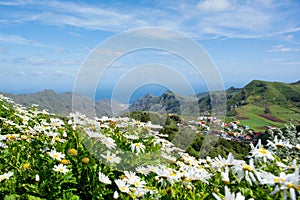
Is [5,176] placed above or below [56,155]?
below

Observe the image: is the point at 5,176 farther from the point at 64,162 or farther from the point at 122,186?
the point at 122,186

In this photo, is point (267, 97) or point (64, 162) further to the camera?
point (267, 97)

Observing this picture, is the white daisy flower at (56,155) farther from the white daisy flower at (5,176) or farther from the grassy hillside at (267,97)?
the grassy hillside at (267,97)

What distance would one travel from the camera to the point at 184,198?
7.68ft

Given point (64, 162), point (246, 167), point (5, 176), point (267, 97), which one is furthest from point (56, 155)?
point (267, 97)

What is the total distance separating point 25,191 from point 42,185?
314mm

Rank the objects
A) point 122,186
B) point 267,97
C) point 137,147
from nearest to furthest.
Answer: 1. point 122,186
2. point 137,147
3. point 267,97

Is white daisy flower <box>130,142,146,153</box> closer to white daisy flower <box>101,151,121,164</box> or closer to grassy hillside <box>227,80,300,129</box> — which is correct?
white daisy flower <box>101,151,121,164</box>

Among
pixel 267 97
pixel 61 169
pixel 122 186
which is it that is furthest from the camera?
pixel 267 97

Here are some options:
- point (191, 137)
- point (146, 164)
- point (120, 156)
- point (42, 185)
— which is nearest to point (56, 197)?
point (42, 185)

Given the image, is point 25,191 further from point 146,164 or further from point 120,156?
point 146,164

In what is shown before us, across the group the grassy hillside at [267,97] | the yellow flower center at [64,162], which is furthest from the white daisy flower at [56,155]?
the grassy hillside at [267,97]

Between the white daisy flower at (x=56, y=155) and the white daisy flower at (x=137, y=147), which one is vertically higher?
the white daisy flower at (x=137, y=147)

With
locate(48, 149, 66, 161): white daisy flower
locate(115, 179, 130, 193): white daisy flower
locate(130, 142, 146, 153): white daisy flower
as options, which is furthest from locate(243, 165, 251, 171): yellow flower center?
locate(48, 149, 66, 161): white daisy flower
